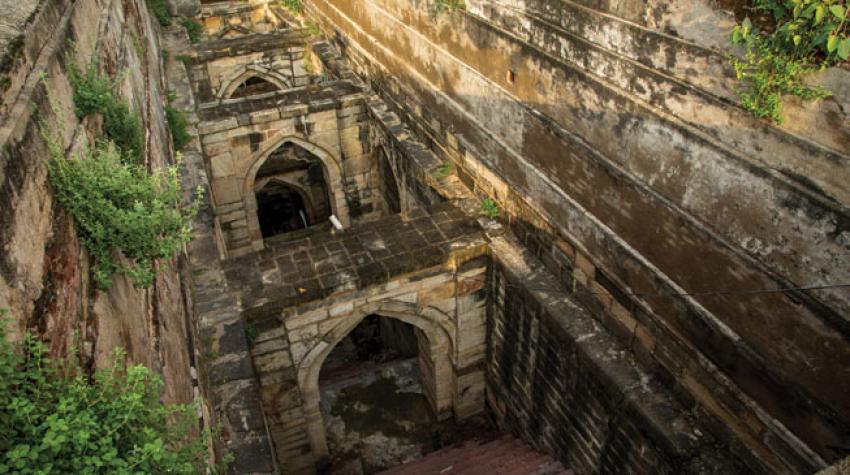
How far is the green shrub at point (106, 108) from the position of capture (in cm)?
420

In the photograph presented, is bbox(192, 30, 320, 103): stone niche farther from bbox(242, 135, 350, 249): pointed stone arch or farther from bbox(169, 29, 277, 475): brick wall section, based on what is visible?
bbox(169, 29, 277, 475): brick wall section

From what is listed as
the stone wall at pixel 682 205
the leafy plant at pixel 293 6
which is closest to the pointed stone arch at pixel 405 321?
the stone wall at pixel 682 205

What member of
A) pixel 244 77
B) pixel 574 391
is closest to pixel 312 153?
pixel 244 77

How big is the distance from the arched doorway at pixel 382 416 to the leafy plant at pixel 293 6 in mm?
11806

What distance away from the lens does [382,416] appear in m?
9.05

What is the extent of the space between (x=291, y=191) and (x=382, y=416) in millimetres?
7576

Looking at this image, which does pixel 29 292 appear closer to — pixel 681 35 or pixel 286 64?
pixel 681 35

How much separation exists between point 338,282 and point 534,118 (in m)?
2.89

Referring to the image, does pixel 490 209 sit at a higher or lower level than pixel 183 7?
lower

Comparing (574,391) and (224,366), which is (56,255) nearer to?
(224,366)

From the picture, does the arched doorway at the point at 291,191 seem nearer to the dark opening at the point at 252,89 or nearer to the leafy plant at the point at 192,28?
the dark opening at the point at 252,89

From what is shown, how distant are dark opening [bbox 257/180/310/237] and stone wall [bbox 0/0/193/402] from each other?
9.34 metres

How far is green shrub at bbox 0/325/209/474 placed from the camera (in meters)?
1.92

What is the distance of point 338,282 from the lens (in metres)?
6.60
